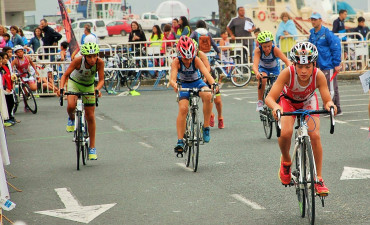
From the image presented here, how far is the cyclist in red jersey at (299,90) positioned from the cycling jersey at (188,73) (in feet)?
11.1

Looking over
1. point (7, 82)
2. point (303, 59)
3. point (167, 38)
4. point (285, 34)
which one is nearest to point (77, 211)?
point (303, 59)

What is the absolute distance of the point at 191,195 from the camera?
9.43 meters

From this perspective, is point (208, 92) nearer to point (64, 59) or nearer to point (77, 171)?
point (77, 171)

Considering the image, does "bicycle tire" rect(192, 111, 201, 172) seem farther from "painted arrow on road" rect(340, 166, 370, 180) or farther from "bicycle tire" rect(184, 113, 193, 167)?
"painted arrow on road" rect(340, 166, 370, 180)

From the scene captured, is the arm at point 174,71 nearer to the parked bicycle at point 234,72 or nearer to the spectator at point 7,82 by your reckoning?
the spectator at point 7,82

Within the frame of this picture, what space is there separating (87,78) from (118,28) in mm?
57235

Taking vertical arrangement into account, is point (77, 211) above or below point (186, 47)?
below

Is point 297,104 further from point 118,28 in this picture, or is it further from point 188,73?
point 118,28

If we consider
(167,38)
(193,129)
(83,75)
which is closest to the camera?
(193,129)

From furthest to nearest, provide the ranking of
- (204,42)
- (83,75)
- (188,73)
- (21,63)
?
(204,42) < (21,63) < (83,75) < (188,73)

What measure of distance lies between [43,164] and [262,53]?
4.50 meters

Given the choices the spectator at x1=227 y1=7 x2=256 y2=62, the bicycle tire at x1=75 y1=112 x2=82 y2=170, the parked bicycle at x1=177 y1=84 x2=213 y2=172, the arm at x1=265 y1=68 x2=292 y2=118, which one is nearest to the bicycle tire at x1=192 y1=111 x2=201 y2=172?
the parked bicycle at x1=177 y1=84 x2=213 y2=172

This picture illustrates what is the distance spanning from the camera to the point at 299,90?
27.2ft

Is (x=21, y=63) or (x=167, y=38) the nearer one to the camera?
(x=21, y=63)
